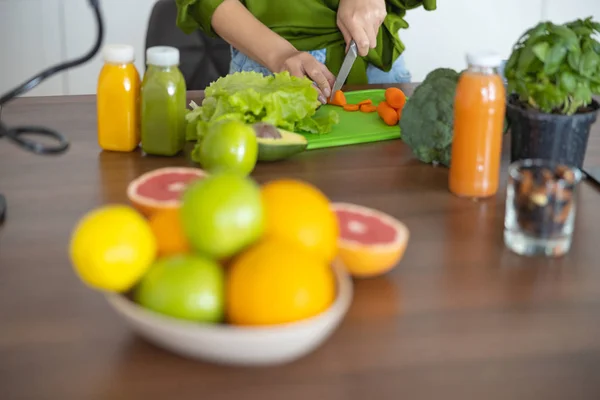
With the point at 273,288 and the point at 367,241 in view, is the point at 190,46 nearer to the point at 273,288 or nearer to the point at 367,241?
the point at 367,241

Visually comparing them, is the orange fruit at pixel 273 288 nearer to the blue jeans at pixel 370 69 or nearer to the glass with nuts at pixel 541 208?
the glass with nuts at pixel 541 208

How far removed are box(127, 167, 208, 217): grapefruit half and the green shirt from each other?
82 cm

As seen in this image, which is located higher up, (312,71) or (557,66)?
(557,66)

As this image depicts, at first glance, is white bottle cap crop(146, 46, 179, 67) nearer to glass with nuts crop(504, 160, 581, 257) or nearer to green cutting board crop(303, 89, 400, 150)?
green cutting board crop(303, 89, 400, 150)

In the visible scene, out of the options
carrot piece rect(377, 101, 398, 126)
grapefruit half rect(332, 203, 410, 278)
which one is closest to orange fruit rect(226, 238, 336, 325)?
grapefruit half rect(332, 203, 410, 278)

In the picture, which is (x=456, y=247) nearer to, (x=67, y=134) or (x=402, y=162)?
(x=402, y=162)

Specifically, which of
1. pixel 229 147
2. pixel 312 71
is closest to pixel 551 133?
pixel 229 147

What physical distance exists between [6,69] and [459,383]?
235 centimetres

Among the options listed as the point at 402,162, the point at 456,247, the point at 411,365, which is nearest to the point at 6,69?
the point at 402,162

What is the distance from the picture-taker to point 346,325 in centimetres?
71

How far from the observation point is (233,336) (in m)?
0.59

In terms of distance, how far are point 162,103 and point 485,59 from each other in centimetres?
47

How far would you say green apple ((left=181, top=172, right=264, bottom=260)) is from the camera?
625 millimetres

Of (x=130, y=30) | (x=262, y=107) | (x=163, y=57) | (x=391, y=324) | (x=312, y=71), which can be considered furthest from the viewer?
(x=130, y=30)
